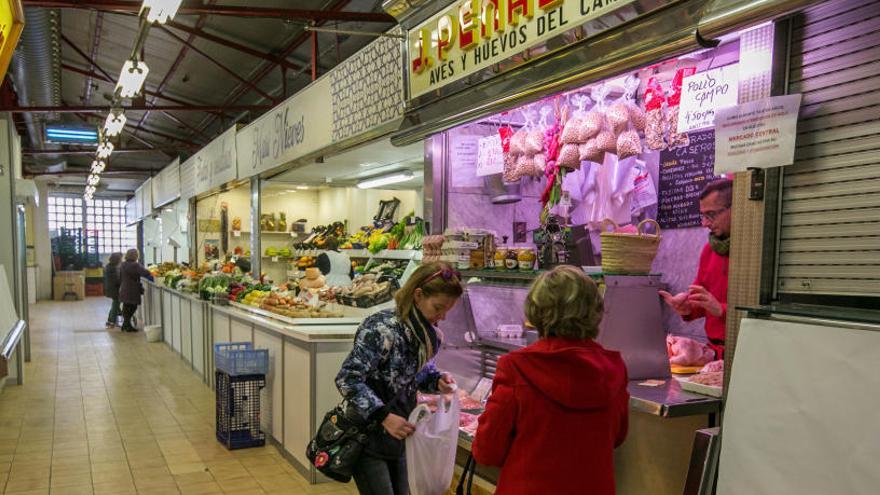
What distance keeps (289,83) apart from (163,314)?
4951 millimetres

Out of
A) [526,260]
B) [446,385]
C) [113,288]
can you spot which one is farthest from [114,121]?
[446,385]

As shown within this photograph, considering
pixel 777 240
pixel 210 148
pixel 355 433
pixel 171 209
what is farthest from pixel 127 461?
pixel 171 209

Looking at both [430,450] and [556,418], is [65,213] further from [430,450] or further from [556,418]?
[556,418]

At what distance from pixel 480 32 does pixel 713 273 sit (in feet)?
5.48

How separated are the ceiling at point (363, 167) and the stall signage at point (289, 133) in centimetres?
24

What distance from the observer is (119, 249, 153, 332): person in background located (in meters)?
14.1

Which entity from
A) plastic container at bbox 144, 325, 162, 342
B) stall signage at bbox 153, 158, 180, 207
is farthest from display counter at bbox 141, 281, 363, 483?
stall signage at bbox 153, 158, 180, 207

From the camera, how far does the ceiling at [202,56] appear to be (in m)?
8.51

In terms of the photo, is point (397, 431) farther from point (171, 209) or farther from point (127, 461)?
point (171, 209)

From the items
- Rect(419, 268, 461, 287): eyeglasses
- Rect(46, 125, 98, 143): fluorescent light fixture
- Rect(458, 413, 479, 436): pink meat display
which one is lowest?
Rect(458, 413, 479, 436): pink meat display

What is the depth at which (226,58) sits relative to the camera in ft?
35.4

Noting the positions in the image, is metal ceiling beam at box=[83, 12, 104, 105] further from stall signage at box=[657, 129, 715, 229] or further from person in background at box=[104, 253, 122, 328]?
stall signage at box=[657, 129, 715, 229]

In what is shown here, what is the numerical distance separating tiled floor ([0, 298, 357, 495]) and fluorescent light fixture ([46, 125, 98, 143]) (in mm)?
5626

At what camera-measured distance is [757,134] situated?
212 centimetres
